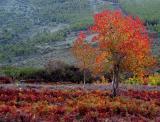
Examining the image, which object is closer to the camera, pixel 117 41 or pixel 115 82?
pixel 117 41

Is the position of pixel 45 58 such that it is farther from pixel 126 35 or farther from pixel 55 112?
pixel 55 112

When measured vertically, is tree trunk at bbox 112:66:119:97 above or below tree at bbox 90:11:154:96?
below

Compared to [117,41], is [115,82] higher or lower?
lower

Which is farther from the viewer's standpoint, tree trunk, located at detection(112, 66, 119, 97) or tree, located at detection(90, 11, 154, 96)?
tree trunk, located at detection(112, 66, 119, 97)

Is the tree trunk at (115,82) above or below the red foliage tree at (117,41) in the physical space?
below

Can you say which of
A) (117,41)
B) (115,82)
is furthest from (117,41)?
(115,82)

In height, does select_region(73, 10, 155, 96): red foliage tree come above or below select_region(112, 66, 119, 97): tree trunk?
above

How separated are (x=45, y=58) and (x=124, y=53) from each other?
10729cm

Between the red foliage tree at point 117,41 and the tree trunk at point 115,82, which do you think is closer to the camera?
the red foliage tree at point 117,41

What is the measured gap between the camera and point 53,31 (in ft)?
643

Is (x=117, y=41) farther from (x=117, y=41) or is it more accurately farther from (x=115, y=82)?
(x=115, y=82)

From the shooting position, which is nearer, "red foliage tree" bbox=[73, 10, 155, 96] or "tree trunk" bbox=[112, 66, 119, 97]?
"red foliage tree" bbox=[73, 10, 155, 96]

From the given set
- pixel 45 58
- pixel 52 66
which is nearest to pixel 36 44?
pixel 45 58

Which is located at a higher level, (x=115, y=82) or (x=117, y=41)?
(x=117, y=41)
